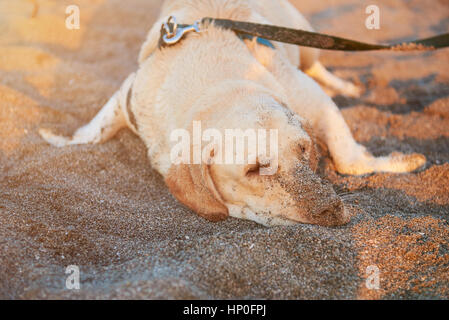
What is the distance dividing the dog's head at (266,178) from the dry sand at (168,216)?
0.34ft

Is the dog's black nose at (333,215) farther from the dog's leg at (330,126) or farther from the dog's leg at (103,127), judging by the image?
the dog's leg at (103,127)

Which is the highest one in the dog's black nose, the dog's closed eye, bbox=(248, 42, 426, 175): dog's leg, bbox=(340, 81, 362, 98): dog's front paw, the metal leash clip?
the metal leash clip

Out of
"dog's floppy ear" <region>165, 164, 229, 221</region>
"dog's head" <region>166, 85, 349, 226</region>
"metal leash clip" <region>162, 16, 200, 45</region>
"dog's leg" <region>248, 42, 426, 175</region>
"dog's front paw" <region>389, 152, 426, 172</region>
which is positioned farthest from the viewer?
"dog's front paw" <region>389, 152, 426, 172</region>

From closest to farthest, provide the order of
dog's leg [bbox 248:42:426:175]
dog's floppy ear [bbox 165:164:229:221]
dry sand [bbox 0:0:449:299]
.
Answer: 1. dry sand [bbox 0:0:449:299]
2. dog's floppy ear [bbox 165:164:229:221]
3. dog's leg [bbox 248:42:426:175]

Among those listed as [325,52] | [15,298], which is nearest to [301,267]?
[15,298]

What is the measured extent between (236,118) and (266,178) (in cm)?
39

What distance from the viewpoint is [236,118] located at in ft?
7.61

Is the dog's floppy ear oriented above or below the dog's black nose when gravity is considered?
above

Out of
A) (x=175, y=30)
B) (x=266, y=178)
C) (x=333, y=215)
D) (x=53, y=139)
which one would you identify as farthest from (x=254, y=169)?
(x=53, y=139)

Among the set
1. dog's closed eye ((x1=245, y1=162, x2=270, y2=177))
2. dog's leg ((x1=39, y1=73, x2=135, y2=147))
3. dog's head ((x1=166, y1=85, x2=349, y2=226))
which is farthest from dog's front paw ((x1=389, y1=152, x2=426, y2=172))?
dog's leg ((x1=39, y1=73, x2=135, y2=147))

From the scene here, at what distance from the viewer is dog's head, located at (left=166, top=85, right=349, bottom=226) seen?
2.23 meters

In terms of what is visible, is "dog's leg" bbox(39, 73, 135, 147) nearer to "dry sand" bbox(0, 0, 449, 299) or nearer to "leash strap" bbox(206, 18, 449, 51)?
"dry sand" bbox(0, 0, 449, 299)

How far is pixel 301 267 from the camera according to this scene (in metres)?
2.03
